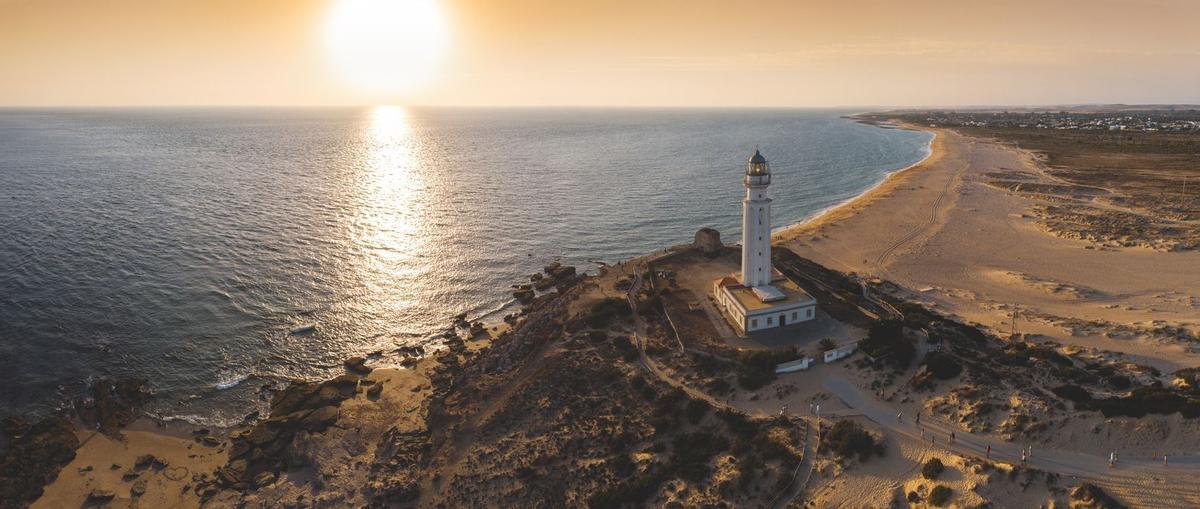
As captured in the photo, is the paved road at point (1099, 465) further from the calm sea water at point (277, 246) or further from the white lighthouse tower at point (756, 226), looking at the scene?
the calm sea water at point (277, 246)

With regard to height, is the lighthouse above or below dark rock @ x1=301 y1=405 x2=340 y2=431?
above

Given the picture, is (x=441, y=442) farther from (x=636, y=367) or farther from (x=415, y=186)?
(x=415, y=186)

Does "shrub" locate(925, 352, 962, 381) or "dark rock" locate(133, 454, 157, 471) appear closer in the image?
"shrub" locate(925, 352, 962, 381)

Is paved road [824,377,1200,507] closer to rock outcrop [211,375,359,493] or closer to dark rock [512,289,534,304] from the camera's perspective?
rock outcrop [211,375,359,493]

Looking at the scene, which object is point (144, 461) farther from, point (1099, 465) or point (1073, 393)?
point (1073, 393)

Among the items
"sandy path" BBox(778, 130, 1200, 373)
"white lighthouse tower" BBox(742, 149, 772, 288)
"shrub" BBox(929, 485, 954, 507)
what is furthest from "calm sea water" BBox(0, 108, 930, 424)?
"shrub" BBox(929, 485, 954, 507)

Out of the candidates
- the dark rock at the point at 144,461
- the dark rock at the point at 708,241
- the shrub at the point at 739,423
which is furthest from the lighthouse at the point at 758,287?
the dark rock at the point at 144,461
